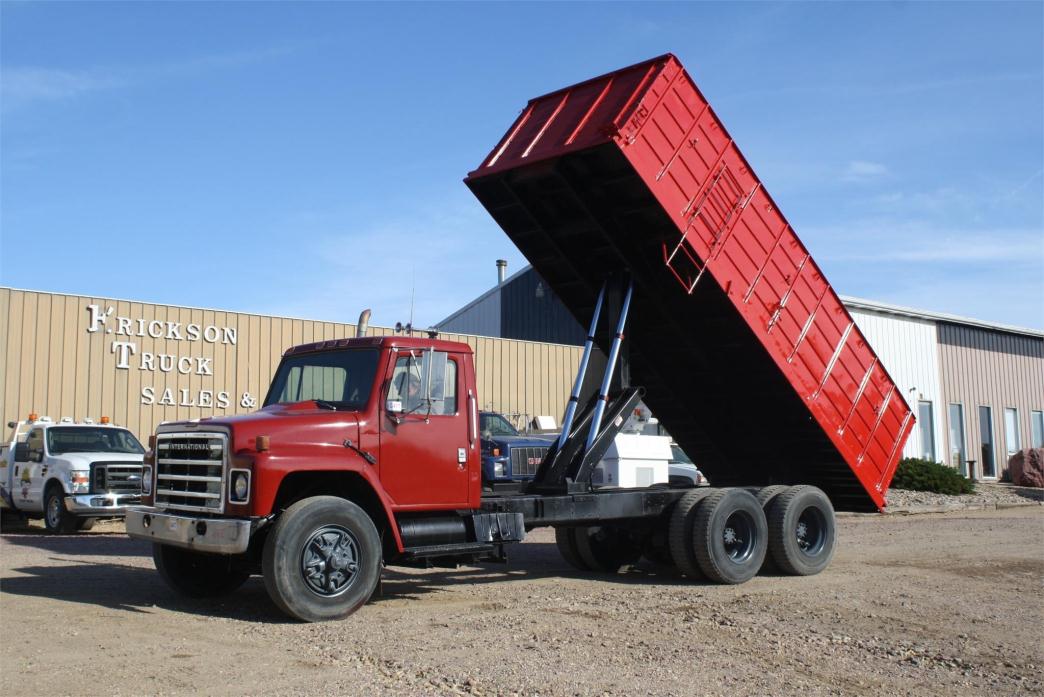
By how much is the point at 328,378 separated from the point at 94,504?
28.9ft

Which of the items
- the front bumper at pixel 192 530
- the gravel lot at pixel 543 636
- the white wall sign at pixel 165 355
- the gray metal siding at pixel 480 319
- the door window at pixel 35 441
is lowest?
the gravel lot at pixel 543 636

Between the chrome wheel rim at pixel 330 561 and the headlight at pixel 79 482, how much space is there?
964 centimetres

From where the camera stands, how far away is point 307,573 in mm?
7816

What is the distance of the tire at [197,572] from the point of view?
902 centimetres

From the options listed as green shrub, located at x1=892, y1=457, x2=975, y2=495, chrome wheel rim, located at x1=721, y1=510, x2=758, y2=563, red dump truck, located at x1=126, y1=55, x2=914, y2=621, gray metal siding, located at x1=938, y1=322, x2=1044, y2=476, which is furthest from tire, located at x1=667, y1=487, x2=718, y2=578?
gray metal siding, located at x1=938, y1=322, x2=1044, y2=476

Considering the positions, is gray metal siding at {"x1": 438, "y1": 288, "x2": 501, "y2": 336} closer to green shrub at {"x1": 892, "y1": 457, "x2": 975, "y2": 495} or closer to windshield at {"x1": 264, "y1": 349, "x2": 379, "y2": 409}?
green shrub at {"x1": 892, "y1": 457, "x2": 975, "y2": 495}

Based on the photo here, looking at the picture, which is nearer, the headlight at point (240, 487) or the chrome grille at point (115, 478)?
the headlight at point (240, 487)

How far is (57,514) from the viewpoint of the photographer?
16.3 m

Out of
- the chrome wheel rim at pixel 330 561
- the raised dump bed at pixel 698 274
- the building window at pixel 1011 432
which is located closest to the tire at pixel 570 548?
the raised dump bed at pixel 698 274

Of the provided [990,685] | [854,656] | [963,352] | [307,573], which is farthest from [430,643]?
[963,352]

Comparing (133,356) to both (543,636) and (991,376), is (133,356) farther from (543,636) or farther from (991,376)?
(991,376)

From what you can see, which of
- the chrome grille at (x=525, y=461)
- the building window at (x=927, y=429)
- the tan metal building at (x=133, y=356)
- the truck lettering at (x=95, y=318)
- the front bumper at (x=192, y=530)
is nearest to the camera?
the front bumper at (x=192, y=530)

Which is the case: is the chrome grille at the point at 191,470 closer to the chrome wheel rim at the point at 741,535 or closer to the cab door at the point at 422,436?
the cab door at the point at 422,436

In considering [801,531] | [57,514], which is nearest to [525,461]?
[801,531]
